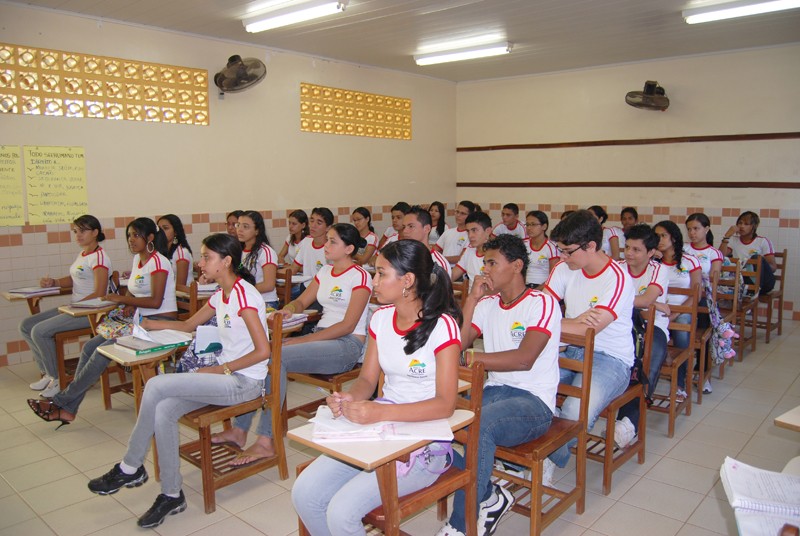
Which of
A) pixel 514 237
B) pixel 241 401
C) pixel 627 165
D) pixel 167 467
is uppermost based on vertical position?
pixel 627 165

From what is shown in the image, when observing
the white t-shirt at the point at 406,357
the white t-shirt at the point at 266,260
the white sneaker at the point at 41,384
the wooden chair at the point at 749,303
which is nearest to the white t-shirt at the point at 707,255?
the wooden chair at the point at 749,303

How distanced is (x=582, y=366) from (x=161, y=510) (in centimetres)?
210

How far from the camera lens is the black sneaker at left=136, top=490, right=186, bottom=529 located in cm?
288

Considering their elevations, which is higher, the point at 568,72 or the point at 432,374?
the point at 568,72

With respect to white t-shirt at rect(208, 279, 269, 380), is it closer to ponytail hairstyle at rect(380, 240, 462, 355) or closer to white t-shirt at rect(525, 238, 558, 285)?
ponytail hairstyle at rect(380, 240, 462, 355)

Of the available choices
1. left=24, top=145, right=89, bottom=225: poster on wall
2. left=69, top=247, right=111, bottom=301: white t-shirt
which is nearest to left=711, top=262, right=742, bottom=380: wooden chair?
left=69, top=247, right=111, bottom=301: white t-shirt

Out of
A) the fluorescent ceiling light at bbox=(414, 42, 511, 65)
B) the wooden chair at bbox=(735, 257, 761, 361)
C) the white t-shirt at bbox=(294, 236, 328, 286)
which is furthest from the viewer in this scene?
the fluorescent ceiling light at bbox=(414, 42, 511, 65)

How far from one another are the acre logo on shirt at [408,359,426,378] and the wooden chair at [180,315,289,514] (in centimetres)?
91

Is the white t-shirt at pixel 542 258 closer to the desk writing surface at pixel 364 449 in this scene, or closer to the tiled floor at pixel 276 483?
the tiled floor at pixel 276 483

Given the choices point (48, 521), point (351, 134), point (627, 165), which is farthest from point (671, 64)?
point (48, 521)

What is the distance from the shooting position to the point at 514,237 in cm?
286

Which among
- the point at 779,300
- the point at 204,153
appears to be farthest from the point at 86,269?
the point at 779,300

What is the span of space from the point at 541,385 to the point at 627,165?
5762 millimetres

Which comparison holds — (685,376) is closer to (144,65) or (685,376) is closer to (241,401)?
(241,401)
